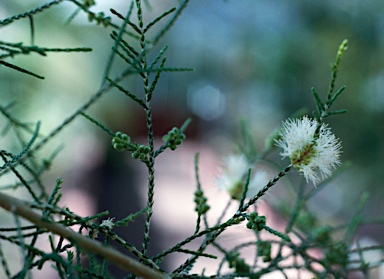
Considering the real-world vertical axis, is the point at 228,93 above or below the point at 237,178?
above

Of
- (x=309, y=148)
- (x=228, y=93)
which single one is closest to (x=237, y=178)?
(x=309, y=148)

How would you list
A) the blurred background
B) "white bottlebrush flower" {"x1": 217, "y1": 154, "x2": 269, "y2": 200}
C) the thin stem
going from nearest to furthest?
1. the thin stem
2. "white bottlebrush flower" {"x1": 217, "y1": 154, "x2": 269, "y2": 200}
3. the blurred background

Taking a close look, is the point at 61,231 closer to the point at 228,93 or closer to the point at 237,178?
the point at 237,178

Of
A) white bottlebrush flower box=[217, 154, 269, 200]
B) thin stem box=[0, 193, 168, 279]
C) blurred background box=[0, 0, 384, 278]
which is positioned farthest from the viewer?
blurred background box=[0, 0, 384, 278]

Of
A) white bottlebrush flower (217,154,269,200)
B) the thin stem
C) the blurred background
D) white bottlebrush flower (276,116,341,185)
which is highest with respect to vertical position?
the blurred background

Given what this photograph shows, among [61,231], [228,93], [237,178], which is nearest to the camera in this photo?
[61,231]

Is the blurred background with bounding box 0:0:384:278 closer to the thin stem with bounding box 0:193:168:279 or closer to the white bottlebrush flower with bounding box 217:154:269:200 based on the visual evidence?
the white bottlebrush flower with bounding box 217:154:269:200

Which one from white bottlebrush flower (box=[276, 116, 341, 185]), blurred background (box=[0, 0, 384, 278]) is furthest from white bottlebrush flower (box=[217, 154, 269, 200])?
blurred background (box=[0, 0, 384, 278])

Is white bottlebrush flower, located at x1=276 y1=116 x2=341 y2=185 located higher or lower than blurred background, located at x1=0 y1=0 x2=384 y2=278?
lower
